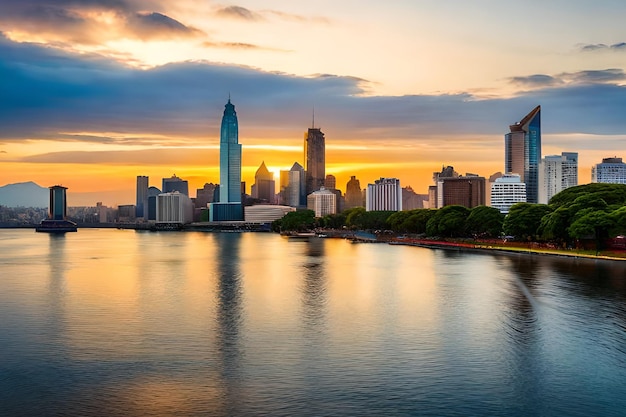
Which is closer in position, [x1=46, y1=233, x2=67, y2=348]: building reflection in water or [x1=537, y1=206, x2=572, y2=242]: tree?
[x1=46, y1=233, x2=67, y2=348]: building reflection in water

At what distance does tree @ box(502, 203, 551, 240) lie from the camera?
11788 cm

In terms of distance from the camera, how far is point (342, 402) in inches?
1196

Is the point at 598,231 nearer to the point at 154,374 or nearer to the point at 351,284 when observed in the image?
the point at 351,284

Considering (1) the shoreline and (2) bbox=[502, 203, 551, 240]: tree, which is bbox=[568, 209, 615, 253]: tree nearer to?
(1) the shoreline

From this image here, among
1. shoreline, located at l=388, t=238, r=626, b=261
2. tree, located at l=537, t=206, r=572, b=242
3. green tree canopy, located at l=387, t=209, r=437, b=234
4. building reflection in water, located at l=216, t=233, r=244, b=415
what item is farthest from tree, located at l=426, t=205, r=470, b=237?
building reflection in water, located at l=216, t=233, r=244, b=415

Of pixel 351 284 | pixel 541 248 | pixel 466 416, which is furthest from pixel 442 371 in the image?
pixel 541 248

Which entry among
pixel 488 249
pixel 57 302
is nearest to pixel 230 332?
pixel 57 302

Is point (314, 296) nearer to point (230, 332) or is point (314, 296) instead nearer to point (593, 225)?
point (230, 332)

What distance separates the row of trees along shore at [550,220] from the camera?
93.8 m

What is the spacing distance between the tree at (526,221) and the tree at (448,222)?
25.7 metres

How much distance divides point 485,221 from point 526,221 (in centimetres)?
1926

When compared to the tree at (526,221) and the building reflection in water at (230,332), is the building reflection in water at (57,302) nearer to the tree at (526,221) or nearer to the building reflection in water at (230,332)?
the building reflection in water at (230,332)

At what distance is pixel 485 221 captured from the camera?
450 ft

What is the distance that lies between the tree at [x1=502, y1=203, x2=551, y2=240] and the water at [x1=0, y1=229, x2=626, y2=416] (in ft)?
135
